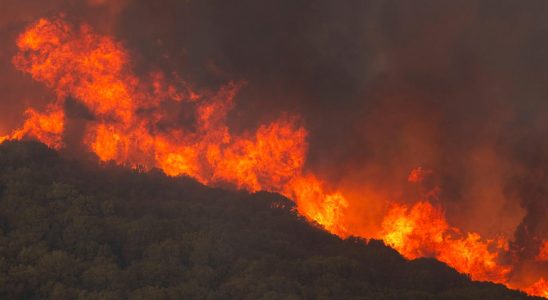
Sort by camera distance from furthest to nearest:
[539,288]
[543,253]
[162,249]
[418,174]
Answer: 1. [418,174]
2. [543,253]
3. [539,288]
4. [162,249]

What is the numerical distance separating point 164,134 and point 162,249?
68.5 feet

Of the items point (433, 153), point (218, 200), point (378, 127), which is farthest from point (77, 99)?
point (433, 153)

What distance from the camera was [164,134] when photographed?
54000 millimetres

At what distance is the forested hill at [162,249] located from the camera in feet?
97.6

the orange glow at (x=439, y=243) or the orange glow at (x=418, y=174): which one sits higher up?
the orange glow at (x=418, y=174)

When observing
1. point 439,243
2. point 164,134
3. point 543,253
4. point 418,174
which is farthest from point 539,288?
point 164,134

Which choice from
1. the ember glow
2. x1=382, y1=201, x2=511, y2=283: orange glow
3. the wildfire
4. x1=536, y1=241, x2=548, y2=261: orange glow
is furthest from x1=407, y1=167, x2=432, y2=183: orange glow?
the wildfire

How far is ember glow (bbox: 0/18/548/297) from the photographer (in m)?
50.8

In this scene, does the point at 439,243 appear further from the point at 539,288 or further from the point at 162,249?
the point at 162,249

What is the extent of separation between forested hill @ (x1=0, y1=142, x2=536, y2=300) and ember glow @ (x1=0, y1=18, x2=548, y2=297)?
6875 millimetres

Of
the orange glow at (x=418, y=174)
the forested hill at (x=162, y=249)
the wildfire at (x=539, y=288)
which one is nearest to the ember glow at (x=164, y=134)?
the orange glow at (x=418, y=174)

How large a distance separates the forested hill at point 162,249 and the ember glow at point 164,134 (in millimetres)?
6875

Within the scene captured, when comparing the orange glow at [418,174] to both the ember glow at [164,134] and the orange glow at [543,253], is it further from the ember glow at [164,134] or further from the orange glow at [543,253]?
the orange glow at [543,253]

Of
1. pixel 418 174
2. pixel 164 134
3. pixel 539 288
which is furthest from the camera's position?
pixel 164 134
